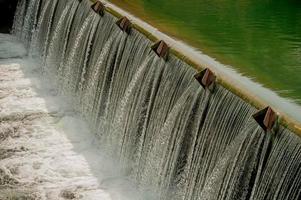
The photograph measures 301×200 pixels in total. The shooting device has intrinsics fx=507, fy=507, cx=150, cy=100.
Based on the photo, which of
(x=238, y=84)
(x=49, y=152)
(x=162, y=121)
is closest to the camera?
(x=238, y=84)

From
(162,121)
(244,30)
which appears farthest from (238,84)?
(244,30)

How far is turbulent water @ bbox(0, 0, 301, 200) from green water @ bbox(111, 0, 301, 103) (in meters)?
1.17

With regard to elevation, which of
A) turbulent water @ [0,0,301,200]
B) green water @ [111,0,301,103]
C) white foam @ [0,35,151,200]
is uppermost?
green water @ [111,0,301,103]

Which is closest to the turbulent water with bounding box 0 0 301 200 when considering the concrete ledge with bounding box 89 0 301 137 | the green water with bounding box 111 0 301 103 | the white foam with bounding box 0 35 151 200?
the concrete ledge with bounding box 89 0 301 137

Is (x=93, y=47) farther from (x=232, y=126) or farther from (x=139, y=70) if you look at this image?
(x=232, y=126)

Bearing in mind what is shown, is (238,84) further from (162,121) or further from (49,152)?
(49,152)

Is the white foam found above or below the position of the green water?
below

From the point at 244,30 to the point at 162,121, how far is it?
16.8ft

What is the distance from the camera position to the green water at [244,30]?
923cm

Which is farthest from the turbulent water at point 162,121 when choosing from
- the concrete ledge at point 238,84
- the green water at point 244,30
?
the green water at point 244,30

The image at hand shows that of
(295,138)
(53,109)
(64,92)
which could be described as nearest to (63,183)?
(53,109)

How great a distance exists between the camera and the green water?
9.23 metres

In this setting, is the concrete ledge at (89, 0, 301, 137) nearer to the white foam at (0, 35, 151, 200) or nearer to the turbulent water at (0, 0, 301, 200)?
the turbulent water at (0, 0, 301, 200)

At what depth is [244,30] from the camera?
12.9 metres
